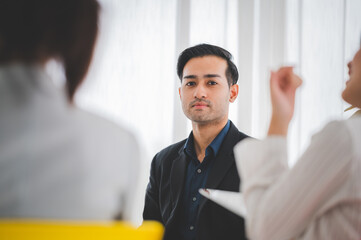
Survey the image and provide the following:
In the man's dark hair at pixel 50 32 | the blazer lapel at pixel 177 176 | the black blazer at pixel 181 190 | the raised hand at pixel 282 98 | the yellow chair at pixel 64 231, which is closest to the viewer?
the yellow chair at pixel 64 231

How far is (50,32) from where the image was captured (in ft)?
2.03

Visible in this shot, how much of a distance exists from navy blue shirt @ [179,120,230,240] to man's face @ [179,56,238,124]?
115mm

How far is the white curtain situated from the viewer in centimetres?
143

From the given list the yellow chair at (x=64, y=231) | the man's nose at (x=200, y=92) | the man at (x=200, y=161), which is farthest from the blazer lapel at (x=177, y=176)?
the yellow chair at (x=64, y=231)

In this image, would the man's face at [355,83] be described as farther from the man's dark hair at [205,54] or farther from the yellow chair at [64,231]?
the man's dark hair at [205,54]

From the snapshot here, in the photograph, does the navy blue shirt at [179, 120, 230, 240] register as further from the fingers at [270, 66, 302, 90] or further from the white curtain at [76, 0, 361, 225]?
the fingers at [270, 66, 302, 90]

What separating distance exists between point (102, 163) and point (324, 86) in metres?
1.40

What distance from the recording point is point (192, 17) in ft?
5.16

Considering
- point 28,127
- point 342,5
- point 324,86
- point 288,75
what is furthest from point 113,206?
point 342,5

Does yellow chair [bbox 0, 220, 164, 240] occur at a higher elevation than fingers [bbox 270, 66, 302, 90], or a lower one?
lower

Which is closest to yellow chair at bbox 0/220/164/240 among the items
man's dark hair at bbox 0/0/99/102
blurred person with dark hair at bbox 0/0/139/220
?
blurred person with dark hair at bbox 0/0/139/220

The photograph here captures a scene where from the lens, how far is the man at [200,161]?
1196 mm

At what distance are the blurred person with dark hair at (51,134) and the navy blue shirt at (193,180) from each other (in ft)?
2.18

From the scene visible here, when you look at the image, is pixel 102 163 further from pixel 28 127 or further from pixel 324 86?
pixel 324 86
